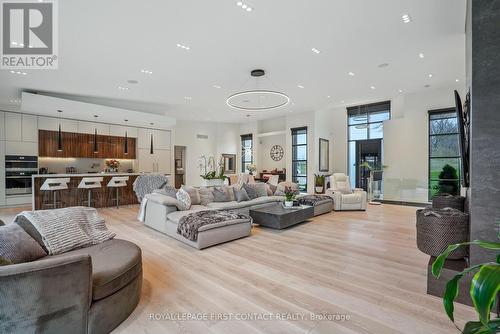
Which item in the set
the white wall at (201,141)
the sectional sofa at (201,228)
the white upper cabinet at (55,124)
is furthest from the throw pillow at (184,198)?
the white wall at (201,141)

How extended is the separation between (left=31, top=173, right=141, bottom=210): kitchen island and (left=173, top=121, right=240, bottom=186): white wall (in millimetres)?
3527

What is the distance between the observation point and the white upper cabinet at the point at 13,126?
25.2 ft

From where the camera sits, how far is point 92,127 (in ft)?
28.5

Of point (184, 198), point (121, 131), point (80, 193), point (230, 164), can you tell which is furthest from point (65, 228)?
point (230, 164)

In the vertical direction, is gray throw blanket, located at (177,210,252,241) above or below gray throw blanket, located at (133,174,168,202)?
below

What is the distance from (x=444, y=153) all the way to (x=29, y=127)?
1317 cm

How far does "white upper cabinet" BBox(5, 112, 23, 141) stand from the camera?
7.68 m

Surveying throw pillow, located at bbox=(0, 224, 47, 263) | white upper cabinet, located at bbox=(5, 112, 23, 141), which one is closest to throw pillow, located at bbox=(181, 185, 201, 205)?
throw pillow, located at bbox=(0, 224, 47, 263)

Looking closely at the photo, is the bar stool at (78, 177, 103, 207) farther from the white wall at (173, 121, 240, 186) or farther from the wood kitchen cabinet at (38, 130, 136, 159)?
the white wall at (173, 121, 240, 186)

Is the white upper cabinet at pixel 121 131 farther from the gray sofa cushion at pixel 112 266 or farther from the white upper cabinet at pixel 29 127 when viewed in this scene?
the gray sofa cushion at pixel 112 266

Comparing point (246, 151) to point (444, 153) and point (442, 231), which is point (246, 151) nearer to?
point (444, 153)

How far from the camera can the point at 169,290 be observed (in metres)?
2.65

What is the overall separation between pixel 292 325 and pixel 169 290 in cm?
137

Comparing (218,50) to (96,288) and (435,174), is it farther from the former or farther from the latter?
(435,174)
